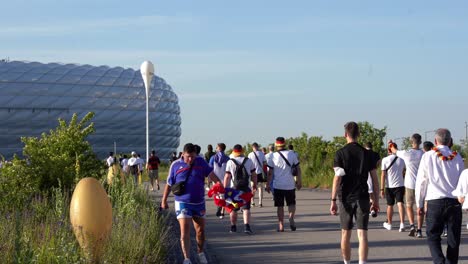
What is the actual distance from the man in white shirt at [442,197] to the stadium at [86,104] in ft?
272

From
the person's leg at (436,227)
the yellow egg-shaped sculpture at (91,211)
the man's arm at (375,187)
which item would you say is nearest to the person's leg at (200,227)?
the yellow egg-shaped sculpture at (91,211)

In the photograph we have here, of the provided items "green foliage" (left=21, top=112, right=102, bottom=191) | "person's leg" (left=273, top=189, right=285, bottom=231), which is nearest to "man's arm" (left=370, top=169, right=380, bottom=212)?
"person's leg" (left=273, top=189, right=285, bottom=231)

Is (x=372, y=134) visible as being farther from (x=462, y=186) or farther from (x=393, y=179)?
(x=462, y=186)

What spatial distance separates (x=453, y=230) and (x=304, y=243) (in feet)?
15.5

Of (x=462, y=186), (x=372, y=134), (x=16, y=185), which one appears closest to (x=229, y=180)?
(x=16, y=185)

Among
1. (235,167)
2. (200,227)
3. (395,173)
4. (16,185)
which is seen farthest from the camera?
(235,167)

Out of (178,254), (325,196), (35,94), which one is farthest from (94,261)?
(35,94)

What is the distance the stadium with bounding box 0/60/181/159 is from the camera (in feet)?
320

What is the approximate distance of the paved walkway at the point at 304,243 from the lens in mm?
13688

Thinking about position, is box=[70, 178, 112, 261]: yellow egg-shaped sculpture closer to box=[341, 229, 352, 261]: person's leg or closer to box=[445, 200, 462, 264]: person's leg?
box=[341, 229, 352, 261]: person's leg

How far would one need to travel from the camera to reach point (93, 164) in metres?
19.7

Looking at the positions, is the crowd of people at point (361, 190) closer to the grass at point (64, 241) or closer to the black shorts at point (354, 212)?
the black shorts at point (354, 212)

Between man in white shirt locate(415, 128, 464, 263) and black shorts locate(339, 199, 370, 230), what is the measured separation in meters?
0.77

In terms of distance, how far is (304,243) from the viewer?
1588 centimetres
